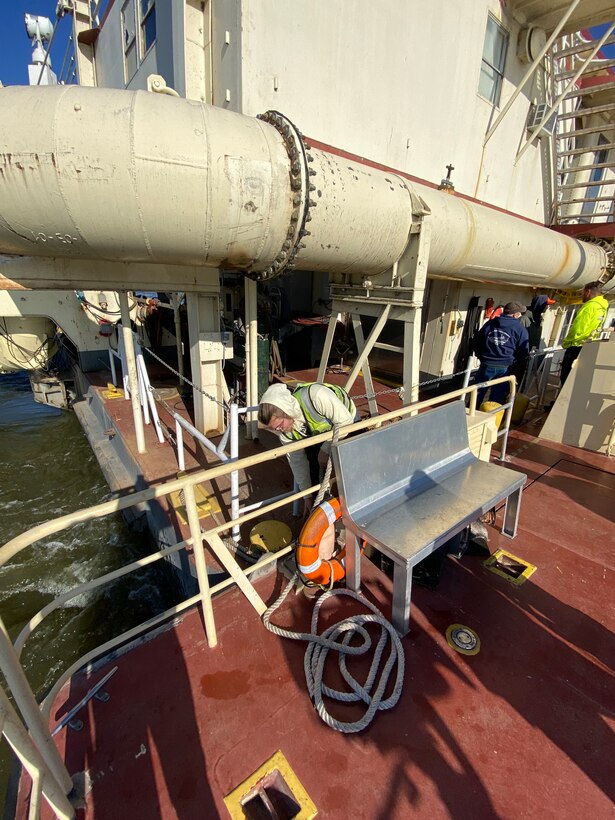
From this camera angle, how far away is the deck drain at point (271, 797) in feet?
5.00

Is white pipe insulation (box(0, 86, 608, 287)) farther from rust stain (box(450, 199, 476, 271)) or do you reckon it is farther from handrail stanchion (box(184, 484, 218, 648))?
handrail stanchion (box(184, 484, 218, 648))

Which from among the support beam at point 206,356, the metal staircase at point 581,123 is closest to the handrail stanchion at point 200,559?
the support beam at point 206,356

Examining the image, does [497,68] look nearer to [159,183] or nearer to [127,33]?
[127,33]

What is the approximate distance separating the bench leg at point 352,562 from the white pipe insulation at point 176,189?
2230 millimetres

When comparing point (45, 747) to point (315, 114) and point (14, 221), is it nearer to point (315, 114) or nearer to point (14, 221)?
point (14, 221)

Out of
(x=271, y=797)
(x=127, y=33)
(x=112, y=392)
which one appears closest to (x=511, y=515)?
(x=271, y=797)

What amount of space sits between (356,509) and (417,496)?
1.77 ft

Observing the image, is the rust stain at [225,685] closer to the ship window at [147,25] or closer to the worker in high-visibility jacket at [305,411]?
the worker in high-visibility jacket at [305,411]

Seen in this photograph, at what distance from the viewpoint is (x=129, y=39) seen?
6875 millimetres

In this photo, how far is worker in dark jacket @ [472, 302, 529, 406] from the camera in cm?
520

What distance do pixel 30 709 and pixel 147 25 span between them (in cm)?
889

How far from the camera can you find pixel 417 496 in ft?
8.72

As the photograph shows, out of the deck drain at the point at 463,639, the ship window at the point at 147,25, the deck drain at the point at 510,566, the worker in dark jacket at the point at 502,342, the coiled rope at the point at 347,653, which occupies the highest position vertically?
the ship window at the point at 147,25

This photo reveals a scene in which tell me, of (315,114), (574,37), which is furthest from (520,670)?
(574,37)
